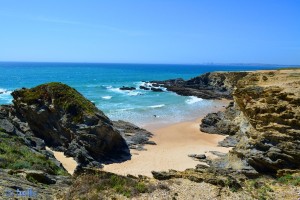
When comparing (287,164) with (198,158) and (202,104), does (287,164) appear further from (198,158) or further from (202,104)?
(202,104)

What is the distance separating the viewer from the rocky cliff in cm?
1739

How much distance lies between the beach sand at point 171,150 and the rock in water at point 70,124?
1.66 m

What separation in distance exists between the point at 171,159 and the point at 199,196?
14449 mm

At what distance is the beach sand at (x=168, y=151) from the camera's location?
79.4 ft

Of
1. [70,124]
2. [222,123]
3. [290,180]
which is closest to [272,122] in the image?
[290,180]

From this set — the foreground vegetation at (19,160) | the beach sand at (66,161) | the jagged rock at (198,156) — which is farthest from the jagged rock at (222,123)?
the foreground vegetation at (19,160)

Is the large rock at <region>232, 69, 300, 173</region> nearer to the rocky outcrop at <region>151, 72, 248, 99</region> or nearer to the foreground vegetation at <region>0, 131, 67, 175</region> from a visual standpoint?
the foreground vegetation at <region>0, 131, 67, 175</region>

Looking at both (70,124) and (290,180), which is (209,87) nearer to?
(70,124)

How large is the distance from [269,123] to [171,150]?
1274 cm

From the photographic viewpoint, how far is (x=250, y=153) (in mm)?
19016

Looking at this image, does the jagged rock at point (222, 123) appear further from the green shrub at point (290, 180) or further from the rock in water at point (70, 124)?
the green shrub at point (290, 180)

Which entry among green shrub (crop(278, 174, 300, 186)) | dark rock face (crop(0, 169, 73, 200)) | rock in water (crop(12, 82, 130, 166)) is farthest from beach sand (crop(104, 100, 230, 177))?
dark rock face (crop(0, 169, 73, 200))

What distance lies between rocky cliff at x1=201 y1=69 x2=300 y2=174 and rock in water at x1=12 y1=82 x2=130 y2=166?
10.4m

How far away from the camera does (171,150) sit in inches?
1184
